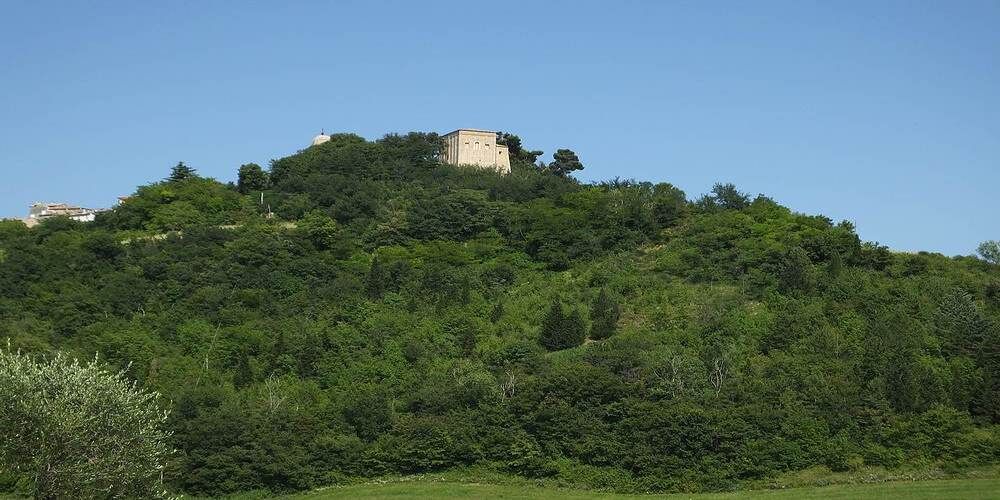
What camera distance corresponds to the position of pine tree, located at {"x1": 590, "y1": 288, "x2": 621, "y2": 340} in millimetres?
53281

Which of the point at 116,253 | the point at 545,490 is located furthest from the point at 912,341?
the point at 116,253

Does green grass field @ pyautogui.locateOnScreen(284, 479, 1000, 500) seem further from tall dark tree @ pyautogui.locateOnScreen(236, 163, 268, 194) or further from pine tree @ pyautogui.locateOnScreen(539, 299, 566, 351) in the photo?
tall dark tree @ pyautogui.locateOnScreen(236, 163, 268, 194)

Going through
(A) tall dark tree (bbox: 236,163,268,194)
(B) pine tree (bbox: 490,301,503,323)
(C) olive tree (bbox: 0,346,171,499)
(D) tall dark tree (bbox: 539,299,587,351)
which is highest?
(A) tall dark tree (bbox: 236,163,268,194)

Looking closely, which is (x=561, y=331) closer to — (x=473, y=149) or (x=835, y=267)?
(x=835, y=267)

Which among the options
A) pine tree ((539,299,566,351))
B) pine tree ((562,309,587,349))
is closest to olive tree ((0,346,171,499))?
pine tree ((539,299,566,351))

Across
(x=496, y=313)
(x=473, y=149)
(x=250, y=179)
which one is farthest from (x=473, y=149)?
(x=496, y=313)

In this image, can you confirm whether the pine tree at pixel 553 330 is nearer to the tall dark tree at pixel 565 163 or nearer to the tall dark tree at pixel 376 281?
the tall dark tree at pixel 376 281

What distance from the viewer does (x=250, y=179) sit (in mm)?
79500

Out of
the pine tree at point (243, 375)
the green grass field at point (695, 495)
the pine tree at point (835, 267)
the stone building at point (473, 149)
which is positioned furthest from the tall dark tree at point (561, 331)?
the stone building at point (473, 149)

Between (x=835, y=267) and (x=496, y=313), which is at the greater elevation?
(x=835, y=267)

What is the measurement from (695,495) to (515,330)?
15.4 meters

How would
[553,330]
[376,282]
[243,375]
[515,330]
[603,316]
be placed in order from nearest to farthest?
[243,375] < [553,330] < [603,316] < [515,330] < [376,282]

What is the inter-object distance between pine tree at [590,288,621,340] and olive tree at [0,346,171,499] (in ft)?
80.5

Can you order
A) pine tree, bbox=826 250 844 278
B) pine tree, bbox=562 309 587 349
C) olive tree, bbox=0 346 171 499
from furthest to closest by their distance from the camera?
1. pine tree, bbox=826 250 844 278
2. pine tree, bbox=562 309 587 349
3. olive tree, bbox=0 346 171 499
